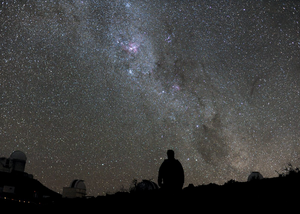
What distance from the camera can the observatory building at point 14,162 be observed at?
26.2 m

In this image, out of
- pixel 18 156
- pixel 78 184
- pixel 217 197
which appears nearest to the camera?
pixel 217 197

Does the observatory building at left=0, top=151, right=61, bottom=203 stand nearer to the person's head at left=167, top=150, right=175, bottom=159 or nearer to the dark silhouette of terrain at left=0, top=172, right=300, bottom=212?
the dark silhouette of terrain at left=0, top=172, right=300, bottom=212

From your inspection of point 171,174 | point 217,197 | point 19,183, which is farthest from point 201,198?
point 19,183

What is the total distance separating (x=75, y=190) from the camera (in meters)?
23.4

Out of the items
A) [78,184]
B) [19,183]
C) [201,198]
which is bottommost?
[201,198]

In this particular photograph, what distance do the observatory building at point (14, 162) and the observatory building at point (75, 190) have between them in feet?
18.5

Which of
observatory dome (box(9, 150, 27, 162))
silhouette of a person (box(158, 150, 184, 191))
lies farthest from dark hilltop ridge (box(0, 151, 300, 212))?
observatory dome (box(9, 150, 27, 162))

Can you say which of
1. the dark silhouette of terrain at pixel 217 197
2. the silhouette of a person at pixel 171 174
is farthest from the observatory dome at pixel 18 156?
the silhouette of a person at pixel 171 174

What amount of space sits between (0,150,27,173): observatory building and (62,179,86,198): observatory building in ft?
18.5

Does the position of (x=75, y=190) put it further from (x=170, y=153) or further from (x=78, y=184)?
(x=170, y=153)

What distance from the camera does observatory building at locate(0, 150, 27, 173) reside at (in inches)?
1030

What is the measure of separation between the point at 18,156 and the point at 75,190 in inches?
288

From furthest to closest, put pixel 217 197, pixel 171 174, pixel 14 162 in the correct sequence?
pixel 14 162 < pixel 171 174 < pixel 217 197

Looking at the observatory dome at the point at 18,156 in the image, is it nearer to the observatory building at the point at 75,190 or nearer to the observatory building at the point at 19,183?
the observatory building at the point at 19,183
